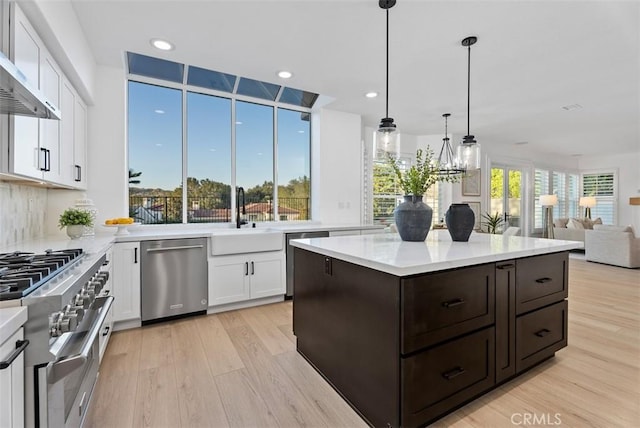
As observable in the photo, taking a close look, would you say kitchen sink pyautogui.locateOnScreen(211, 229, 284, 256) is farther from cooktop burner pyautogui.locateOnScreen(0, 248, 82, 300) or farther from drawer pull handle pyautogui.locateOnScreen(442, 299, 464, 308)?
drawer pull handle pyautogui.locateOnScreen(442, 299, 464, 308)

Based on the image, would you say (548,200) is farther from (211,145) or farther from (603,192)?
(211,145)

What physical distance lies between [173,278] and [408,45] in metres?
3.22

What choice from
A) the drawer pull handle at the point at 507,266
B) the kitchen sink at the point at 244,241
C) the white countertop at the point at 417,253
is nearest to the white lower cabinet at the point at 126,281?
the kitchen sink at the point at 244,241

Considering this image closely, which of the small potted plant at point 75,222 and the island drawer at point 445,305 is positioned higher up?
the small potted plant at point 75,222

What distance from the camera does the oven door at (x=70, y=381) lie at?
1032mm

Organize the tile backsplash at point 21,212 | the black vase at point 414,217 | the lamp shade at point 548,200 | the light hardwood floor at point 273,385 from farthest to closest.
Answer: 1. the lamp shade at point 548,200
2. the black vase at point 414,217
3. the tile backsplash at point 21,212
4. the light hardwood floor at point 273,385

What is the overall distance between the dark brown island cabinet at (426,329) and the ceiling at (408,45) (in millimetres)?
1886

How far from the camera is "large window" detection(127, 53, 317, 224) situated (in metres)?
3.65

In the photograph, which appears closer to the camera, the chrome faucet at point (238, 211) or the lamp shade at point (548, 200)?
the chrome faucet at point (238, 211)

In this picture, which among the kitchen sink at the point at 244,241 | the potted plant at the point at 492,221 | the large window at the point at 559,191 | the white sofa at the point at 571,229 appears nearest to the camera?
the kitchen sink at the point at 244,241

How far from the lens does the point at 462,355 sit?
1665 mm

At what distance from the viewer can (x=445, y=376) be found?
62.5 inches

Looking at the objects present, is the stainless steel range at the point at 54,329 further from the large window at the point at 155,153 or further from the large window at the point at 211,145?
the large window at the point at 211,145

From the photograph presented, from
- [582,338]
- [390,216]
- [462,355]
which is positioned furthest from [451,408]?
[390,216]
